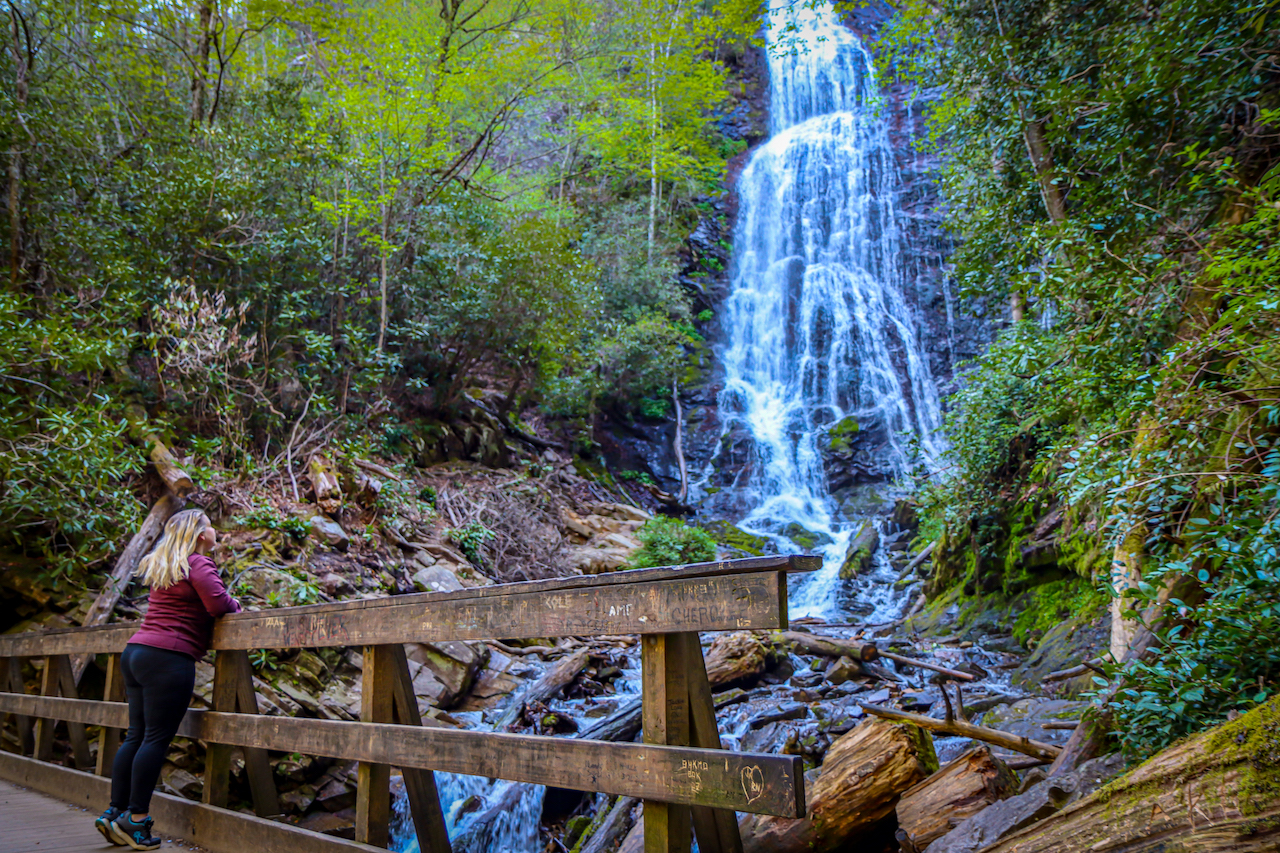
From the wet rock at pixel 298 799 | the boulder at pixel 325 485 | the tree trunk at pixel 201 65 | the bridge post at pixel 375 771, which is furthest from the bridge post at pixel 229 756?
the tree trunk at pixel 201 65

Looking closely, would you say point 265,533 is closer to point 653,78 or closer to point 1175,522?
point 1175,522

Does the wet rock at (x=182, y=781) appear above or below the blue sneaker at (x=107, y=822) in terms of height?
below

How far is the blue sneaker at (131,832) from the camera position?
124 inches

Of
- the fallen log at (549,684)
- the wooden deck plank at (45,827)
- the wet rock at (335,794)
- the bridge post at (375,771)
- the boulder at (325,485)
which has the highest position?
the boulder at (325,485)

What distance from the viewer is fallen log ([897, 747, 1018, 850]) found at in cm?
303

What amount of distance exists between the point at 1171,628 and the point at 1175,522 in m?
0.90

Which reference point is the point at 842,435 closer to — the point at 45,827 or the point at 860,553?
the point at 860,553

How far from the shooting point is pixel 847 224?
82.0 feet

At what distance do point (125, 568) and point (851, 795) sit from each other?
653 centimetres

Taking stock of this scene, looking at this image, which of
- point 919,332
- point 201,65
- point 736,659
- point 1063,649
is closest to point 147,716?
point 736,659

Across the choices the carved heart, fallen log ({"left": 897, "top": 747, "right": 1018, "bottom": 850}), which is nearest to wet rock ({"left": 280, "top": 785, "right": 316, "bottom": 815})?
fallen log ({"left": 897, "top": 747, "right": 1018, "bottom": 850})

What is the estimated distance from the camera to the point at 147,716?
326 centimetres

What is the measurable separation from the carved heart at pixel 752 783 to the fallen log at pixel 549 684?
541 centimetres

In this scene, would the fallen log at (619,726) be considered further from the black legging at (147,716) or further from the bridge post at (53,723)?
the bridge post at (53,723)
